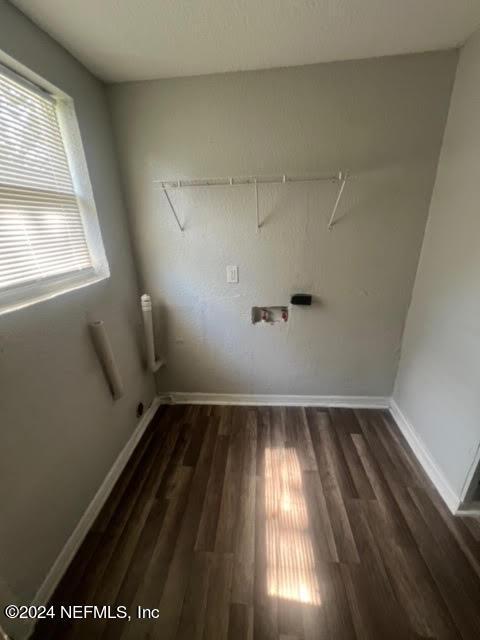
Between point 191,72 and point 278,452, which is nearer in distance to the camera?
point 191,72

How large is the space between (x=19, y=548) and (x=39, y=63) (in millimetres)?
1961

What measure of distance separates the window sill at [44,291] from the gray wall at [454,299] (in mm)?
1974

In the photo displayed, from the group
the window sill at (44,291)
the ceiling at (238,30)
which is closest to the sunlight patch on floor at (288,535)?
the window sill at (44,291)

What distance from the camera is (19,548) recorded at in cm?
93

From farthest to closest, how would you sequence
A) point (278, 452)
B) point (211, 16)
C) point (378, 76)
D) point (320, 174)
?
point (278, 452) < point (320, 174) < point (378, 76) < point (211, 16)

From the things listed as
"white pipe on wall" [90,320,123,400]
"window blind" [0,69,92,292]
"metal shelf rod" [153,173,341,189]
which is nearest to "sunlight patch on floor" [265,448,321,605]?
"white pipe on wall" [90,320,123,400]

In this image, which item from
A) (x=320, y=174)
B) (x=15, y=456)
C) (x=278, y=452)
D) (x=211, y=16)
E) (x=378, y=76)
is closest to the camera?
(x=15, y=456)

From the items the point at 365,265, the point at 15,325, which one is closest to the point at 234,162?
the point at 365,265

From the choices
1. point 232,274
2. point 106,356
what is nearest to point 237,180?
point 232,274

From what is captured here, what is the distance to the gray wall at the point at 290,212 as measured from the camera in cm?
142

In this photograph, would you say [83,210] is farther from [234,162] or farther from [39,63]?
[234,162]

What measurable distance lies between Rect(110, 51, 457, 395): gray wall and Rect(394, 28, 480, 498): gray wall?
9 centimetres

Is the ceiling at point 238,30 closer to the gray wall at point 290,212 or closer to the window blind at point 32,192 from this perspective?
the gray wall at point 290,212

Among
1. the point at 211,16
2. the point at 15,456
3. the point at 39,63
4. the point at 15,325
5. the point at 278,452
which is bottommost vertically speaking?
the point at 278,452
